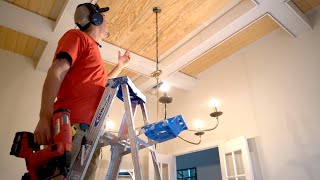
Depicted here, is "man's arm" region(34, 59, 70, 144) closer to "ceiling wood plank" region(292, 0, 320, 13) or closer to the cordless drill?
the cordless drill

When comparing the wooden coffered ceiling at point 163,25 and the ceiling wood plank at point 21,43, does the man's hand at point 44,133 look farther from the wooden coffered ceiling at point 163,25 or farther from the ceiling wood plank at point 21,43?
the ceiling wood plank at point 21,43

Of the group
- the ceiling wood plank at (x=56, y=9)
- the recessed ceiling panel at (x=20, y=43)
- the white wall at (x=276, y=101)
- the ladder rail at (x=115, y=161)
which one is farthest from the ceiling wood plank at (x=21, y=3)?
the white wall at (x=276, y=101)

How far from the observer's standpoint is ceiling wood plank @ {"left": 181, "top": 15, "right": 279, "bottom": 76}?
3.16 m

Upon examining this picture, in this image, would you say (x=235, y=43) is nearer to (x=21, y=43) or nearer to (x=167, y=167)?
(x=167, y=167)

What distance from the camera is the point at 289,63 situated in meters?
3.00

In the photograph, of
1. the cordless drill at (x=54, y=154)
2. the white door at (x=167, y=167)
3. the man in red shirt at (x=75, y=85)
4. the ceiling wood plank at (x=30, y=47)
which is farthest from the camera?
the white door at (x=167, y=167)

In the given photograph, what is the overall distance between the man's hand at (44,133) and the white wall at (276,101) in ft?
8.67

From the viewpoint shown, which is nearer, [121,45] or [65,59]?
[65,59]

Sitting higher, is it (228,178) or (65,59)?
(65,59)

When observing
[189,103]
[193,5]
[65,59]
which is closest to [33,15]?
[193,5]

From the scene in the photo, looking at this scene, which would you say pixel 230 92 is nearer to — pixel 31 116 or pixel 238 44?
pixel 238 44

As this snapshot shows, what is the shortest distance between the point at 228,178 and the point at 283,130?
936 millimetres

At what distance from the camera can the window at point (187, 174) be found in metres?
7.15

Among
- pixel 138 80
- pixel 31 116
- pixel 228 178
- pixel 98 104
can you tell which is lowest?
pixel 228 178
